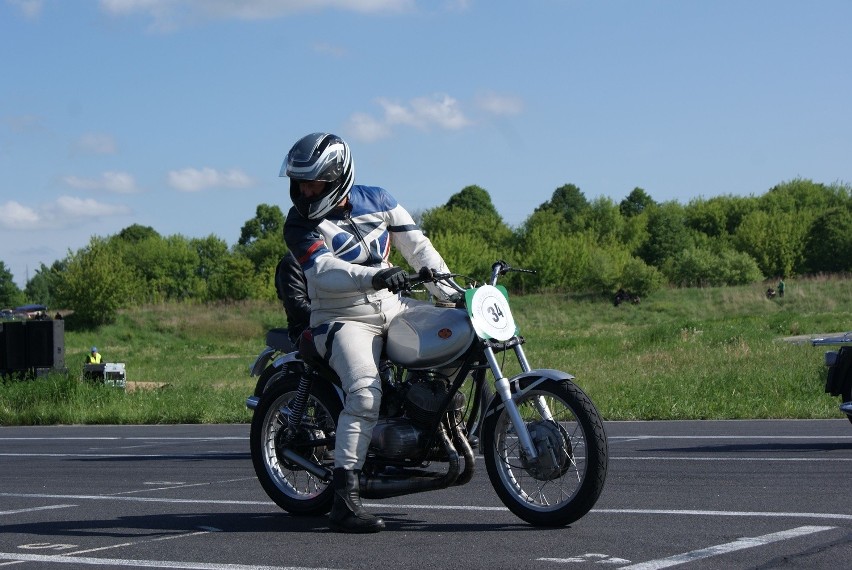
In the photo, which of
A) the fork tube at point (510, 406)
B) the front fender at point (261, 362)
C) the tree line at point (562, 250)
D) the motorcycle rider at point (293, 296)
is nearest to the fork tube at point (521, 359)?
the fork tube at point (510, 406)

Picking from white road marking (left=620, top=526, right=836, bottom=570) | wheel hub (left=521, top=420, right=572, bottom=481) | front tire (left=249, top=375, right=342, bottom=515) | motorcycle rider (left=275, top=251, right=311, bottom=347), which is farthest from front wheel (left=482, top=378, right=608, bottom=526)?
motorcycle rider (left=275, top=251, right=311, bottom=347)

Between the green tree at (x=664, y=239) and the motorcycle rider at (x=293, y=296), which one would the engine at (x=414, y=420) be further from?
the green tree at (x=664, y=239)

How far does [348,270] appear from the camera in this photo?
659 centimetres

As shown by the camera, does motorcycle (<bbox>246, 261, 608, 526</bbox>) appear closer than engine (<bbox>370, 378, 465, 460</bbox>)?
Yes

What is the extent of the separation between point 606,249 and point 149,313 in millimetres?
46699

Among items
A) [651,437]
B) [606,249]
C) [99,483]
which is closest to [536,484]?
[99,483]

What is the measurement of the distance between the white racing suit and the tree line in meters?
79.0

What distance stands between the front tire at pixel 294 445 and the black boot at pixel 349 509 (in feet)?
1.45

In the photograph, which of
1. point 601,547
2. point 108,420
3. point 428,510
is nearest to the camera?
point 601,547

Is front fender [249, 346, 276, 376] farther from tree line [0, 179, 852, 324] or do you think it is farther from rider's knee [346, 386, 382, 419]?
tree line [0, 179, 852, 324]

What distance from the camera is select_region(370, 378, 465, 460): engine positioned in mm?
6508

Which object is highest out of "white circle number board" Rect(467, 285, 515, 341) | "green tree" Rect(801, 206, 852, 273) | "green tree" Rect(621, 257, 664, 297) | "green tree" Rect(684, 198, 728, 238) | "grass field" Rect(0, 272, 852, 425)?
"green tree" Rect(684, 198, 728, 238)

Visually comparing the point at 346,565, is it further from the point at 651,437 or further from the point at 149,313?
the point at 149,313

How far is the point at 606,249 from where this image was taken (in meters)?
116
